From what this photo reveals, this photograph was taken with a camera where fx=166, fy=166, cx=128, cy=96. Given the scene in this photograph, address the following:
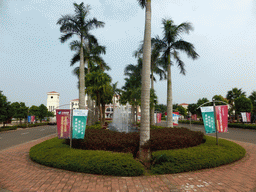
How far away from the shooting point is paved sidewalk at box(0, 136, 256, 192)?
14.5 feet

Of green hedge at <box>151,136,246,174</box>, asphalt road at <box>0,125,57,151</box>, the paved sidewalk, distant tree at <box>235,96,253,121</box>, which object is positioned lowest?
asphalt road at <box>0,125,57,151</box>

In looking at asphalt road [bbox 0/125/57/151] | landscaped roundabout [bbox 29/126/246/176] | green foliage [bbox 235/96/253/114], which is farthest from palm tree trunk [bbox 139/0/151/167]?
green foliage [bbox 235/96/253/114]

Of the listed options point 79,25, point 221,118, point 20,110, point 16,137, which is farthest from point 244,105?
point 20,110

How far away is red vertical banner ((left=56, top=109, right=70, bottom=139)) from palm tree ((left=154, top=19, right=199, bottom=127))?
8.74m

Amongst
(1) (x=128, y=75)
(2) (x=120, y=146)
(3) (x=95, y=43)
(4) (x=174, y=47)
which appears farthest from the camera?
(1) (x=128, y=75)

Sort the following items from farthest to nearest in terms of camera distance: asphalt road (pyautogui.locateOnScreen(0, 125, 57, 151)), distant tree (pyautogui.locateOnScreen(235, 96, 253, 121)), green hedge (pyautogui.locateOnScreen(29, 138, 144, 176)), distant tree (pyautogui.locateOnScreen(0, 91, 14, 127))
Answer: distant tree (pyautogui.locateOnScreen(235, 96, 253, 121)) < distant tree (pyautogui.locateOnScreen(0, 91, 14, 127)) < asphalt road (pyautogui.locateOnScreen(0, 125, 57, 151)) < green hedge (pyautogui.locateOnScreen(29, 138, 144, 176))

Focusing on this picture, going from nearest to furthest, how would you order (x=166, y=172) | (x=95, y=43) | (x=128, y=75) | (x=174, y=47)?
(x=166, y=172) < (x=174, y=47) < (x=95, y=43) < (x=128, y=75)

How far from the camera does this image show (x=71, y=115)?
24.6ft

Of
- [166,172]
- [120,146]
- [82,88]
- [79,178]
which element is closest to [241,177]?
[166,172]

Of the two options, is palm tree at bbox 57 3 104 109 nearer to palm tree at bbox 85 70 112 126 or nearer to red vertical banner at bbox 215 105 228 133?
palm tree at bbox 85 70 112 126

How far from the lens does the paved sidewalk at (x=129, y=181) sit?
4.42m

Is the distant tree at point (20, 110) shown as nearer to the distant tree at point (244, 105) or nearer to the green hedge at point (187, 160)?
the green hedge at point (187, 160)

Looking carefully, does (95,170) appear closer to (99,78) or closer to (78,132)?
(78,132)

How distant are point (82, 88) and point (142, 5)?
909cm
